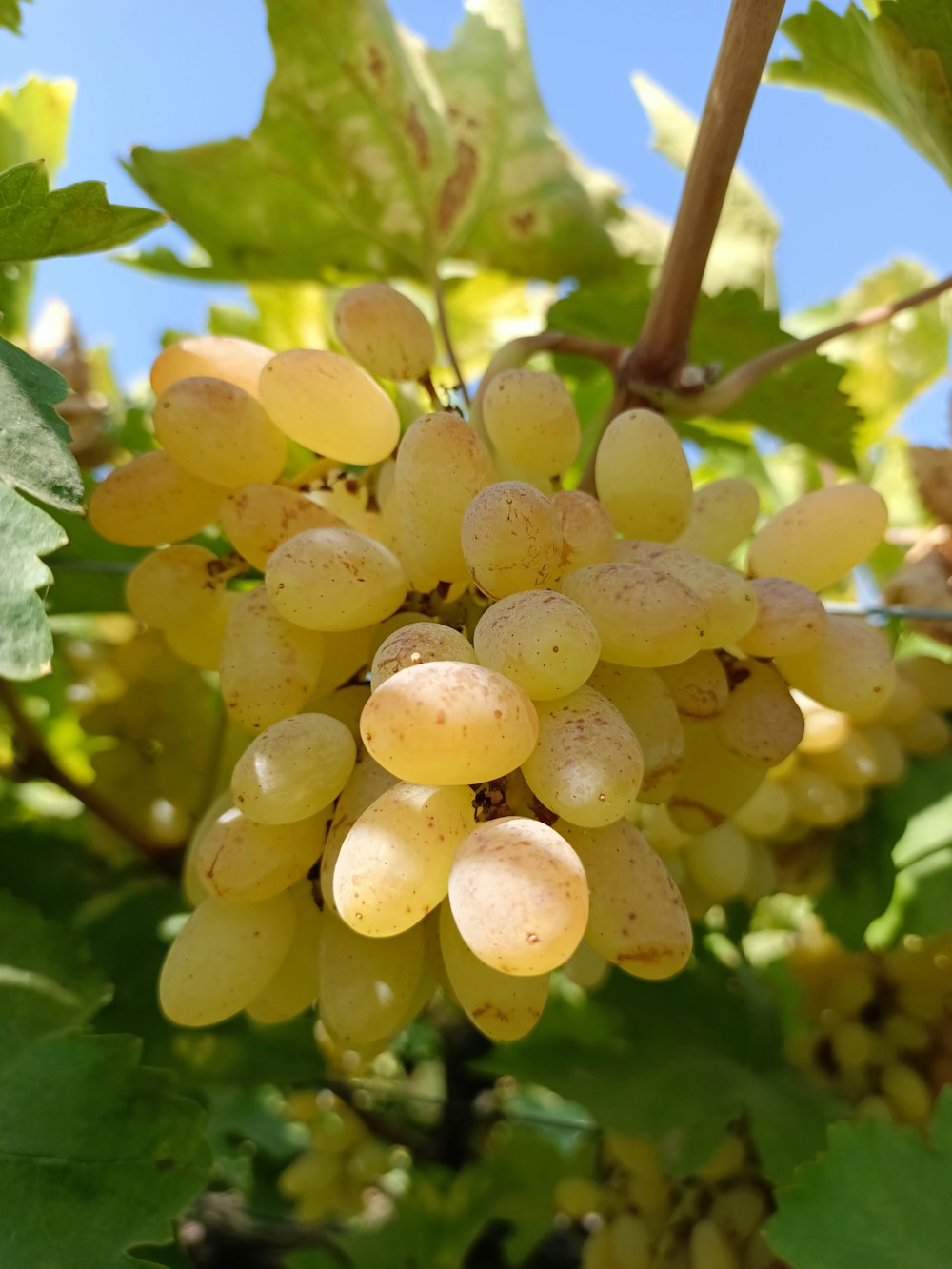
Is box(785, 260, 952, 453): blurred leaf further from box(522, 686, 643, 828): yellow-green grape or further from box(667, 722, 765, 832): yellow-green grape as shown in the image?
box(522, 686, 643, 828): yellow-green grape

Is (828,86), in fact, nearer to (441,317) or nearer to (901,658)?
(441,317)

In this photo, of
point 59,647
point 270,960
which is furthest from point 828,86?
point 59,647

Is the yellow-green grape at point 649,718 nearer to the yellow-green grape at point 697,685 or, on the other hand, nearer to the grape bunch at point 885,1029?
the yellow-green grape at point 697,685

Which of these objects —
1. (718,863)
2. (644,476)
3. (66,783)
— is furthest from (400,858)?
(66,783)

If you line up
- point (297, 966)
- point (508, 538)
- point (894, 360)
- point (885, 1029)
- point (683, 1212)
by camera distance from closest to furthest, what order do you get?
point (508, 538)
point (297, 966)
point (683, 1212)
point (885, 1029)
point (894, 360)

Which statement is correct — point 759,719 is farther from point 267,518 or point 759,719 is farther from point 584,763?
point 267,518

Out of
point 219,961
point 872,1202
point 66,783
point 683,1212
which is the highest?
point 219,961

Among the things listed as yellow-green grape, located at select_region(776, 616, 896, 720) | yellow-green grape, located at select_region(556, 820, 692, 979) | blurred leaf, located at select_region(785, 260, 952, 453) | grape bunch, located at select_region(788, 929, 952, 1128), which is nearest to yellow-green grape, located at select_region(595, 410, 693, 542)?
yellow-green grape, located at select_region(776, 616, 896, 720)
